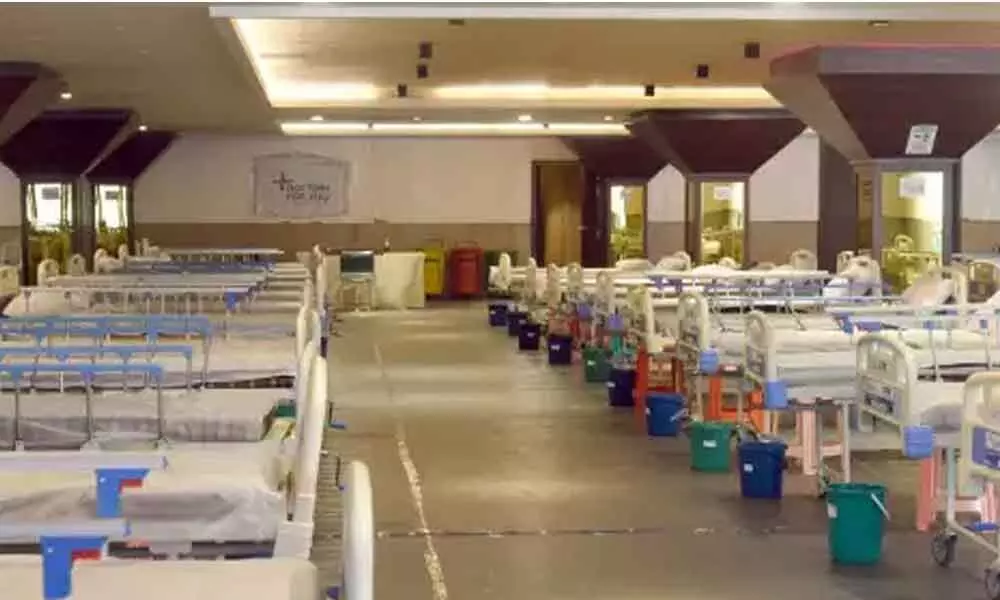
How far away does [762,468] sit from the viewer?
973cm

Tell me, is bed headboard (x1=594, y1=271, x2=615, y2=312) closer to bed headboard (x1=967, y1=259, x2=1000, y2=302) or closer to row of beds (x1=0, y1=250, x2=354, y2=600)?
row of beds (x1=0, y1=250, x2=354, y2=600)

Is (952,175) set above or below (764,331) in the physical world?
above

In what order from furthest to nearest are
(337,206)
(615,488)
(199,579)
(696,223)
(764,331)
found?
(337,206), (696,223), (615,488), (764,331), (199,579)

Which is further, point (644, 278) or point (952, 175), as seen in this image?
point (644, 278)

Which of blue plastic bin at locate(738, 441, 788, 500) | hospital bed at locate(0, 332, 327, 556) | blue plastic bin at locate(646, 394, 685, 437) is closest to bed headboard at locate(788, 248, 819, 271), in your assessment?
blue plastic bin at locate(646, 394, 685, 437)

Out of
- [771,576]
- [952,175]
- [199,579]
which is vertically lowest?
[771,576]

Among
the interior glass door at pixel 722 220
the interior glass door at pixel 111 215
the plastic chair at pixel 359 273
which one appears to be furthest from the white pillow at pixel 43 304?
the plastic chair at pixel 359 273

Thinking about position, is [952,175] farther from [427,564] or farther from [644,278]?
[427,564]

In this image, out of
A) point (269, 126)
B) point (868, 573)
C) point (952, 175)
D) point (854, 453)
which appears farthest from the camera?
point (269, 126)

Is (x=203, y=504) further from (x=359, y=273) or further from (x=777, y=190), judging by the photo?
(x=777, y=190)

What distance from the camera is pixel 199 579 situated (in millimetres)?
4234

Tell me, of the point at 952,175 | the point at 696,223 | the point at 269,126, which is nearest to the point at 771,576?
the point at 952,175

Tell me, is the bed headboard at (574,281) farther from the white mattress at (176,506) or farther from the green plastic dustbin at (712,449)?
the white mattress at (176,506)

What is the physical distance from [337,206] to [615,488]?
59.3 feet
